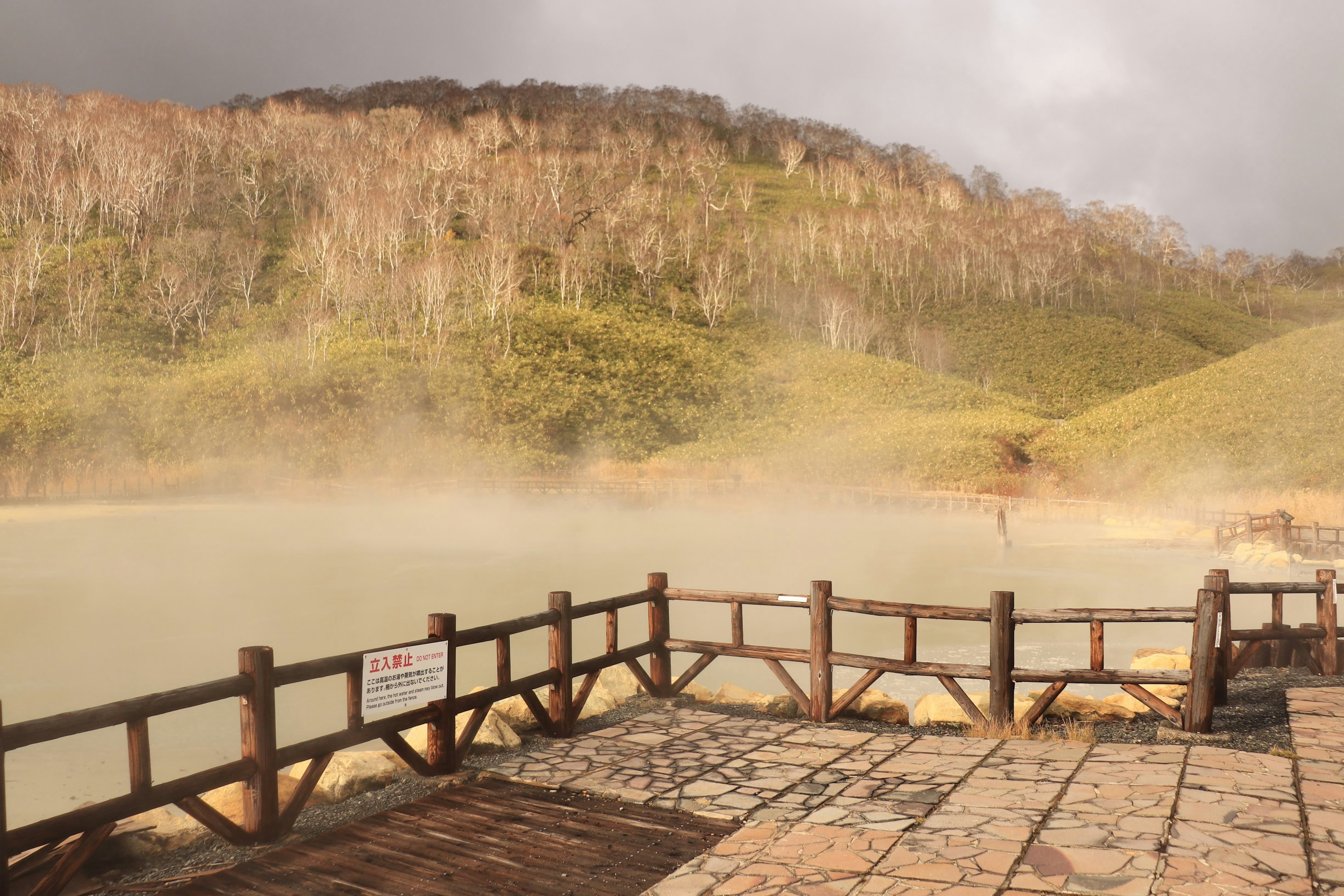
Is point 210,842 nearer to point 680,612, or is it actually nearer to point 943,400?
point 680,612

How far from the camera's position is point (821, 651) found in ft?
28.8

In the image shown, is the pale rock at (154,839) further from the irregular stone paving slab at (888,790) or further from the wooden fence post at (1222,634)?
the wooden fence post at (1222,634)

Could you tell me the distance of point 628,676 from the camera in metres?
10.7

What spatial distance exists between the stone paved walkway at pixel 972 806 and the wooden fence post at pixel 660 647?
937mm

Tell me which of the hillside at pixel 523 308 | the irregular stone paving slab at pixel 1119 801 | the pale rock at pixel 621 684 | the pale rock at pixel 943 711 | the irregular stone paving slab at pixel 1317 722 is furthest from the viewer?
the hillside at pixel 523 308

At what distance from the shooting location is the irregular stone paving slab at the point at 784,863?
496cm

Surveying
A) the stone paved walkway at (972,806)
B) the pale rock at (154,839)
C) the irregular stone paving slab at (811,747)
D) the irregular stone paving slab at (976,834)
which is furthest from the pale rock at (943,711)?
the pale rock at (154,839)

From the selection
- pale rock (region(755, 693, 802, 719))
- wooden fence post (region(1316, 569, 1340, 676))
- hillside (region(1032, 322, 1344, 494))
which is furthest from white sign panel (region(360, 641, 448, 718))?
hillside (region(1032, 322, 1344, 494))

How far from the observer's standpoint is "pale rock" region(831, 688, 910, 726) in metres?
9.43

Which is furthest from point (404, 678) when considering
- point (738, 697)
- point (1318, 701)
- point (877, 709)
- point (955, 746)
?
point (1318, 701)

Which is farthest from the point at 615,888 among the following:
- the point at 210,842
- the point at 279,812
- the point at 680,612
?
the point at 680,612

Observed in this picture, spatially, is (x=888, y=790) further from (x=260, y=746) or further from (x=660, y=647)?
(x=260, y=746)

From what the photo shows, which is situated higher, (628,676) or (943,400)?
(943,400)

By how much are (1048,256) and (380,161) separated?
2560 inches
